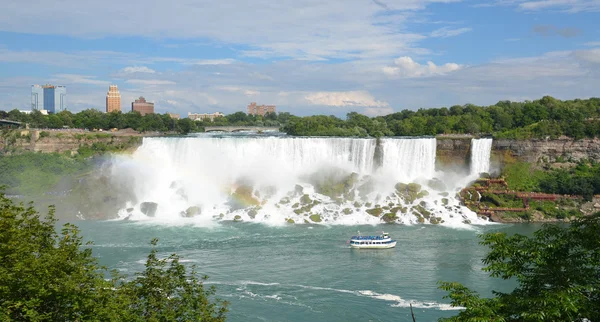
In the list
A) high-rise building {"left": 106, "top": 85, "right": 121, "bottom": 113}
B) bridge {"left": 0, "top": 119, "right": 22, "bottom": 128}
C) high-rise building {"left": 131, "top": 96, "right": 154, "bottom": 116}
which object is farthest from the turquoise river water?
high-rise building {"left": 106, "top": 85, "right": 121, "bottom": 113}

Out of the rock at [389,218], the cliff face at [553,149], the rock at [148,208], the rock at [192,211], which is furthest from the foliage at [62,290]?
the cliff face at [553,149]

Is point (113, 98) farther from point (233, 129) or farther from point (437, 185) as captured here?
point (437, 185)

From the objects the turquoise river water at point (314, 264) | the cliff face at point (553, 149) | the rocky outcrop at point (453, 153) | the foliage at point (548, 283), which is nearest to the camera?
the foliage at point (548, 283)

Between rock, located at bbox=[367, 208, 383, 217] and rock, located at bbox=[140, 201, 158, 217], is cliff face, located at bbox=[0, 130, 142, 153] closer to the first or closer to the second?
rock, located at bbox=[140, 201, 158, 217]

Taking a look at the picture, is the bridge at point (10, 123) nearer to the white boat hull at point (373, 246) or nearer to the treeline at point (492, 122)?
the treeline at point (492, 122)

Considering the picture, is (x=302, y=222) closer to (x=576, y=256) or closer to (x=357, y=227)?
(x=357, y=227)
